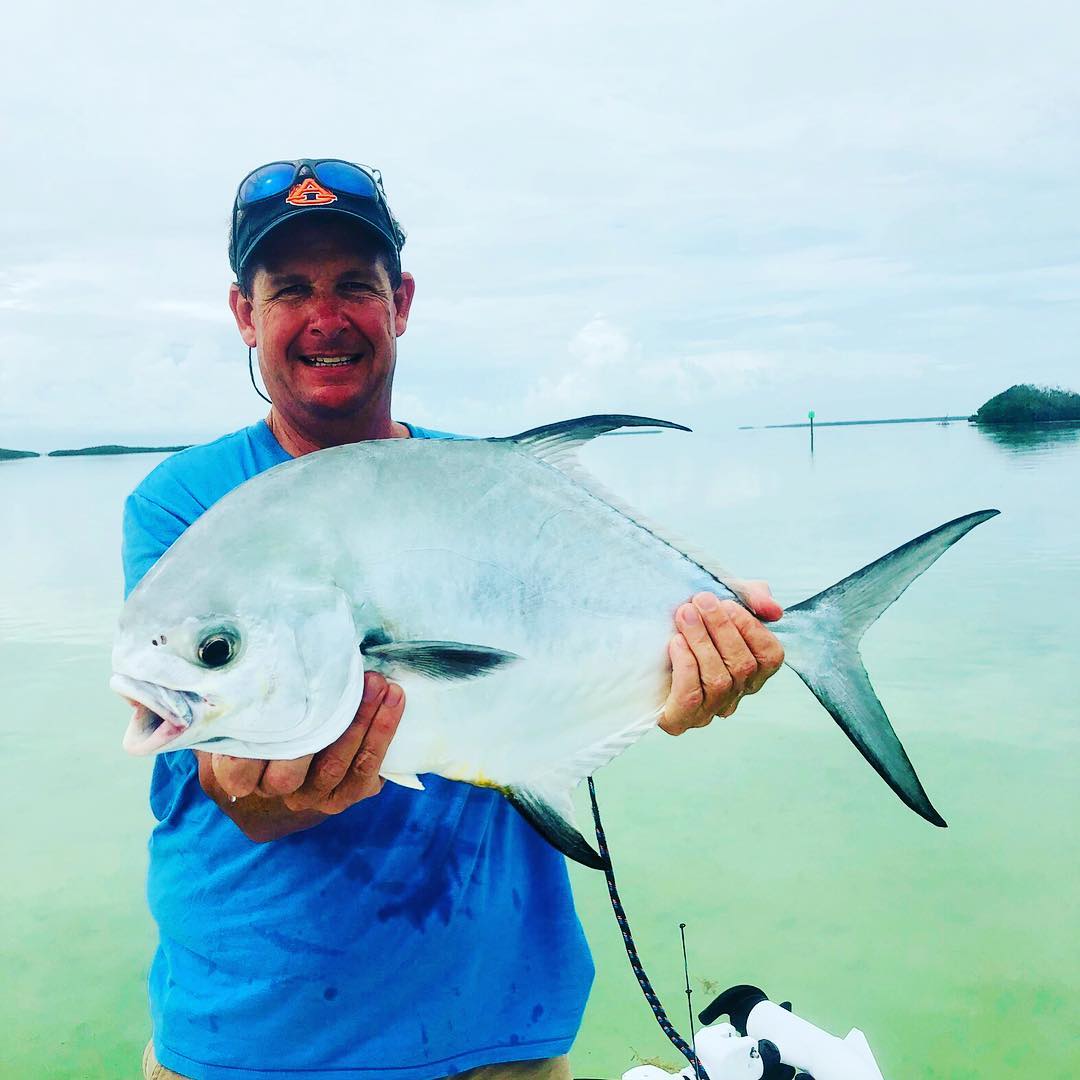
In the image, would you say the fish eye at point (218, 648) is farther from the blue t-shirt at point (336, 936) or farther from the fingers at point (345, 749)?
the blue t-shirt at point (336, 936)

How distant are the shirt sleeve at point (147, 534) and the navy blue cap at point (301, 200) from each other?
0.44 m

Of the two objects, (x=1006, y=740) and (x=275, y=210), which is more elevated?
(x=275, y=210)

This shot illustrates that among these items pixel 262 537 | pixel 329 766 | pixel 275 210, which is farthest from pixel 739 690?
pixel 275 210

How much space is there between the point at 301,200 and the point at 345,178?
10cm

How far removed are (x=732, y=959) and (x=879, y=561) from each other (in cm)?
207

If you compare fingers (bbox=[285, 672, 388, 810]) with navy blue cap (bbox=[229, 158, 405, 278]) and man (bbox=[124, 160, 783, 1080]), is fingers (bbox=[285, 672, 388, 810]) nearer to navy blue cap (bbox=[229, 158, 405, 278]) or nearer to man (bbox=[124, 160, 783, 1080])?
man (bbox=[124, 160, 783, 1080])

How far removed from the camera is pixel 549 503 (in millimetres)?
1284

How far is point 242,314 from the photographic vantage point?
66.2 inches

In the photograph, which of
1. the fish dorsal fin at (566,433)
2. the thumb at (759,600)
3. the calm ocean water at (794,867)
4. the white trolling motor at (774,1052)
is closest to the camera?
the fish dorsal fin at (566,433)

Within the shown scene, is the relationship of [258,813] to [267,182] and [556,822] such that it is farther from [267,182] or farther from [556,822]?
[267,182]

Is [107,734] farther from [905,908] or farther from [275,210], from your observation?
[275,210]

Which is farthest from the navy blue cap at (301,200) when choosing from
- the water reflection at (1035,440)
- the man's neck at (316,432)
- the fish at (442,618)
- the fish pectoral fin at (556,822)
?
the water reflection at (1035,440)

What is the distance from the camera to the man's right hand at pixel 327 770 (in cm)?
111

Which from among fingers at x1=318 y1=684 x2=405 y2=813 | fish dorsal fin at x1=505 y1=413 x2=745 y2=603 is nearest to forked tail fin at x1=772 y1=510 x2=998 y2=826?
fish dorsal fin at x1=505 y1=413 x2=745 y2=603
